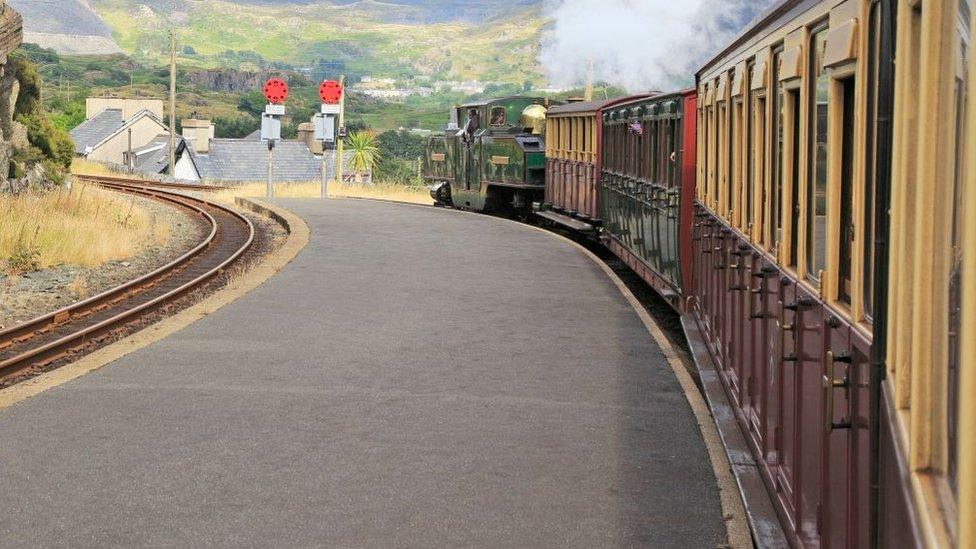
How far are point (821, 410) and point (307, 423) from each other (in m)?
4.61

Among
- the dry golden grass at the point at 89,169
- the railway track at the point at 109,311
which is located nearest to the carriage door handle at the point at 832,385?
the railway track at the point at 109,311

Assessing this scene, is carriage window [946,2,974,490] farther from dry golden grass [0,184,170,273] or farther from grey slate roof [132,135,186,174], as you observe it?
grey slate roof [132,135,186,174]

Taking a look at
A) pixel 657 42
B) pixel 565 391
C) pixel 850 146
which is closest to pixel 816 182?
pixel 850 146

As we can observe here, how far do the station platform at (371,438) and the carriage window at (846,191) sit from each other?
91.2 inches

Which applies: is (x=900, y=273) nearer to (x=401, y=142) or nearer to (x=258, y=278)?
(x=258, y=278)

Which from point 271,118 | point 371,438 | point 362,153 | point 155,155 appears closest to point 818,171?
point 371,438

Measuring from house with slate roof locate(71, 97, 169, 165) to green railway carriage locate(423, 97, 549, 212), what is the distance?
61504 millimetres

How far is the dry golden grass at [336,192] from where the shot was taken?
38.7 metres

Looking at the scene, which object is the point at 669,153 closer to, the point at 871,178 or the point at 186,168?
the point at 871,178

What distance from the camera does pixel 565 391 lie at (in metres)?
9.87

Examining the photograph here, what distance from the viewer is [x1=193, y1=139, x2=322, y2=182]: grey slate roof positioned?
3489 inches

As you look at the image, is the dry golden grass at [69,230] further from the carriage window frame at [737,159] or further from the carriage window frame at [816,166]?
the carriage window frame at [816,166]

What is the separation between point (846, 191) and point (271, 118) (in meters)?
33.2

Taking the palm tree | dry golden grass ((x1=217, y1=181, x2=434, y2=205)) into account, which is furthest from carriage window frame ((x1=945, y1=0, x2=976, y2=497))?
the palm tree
